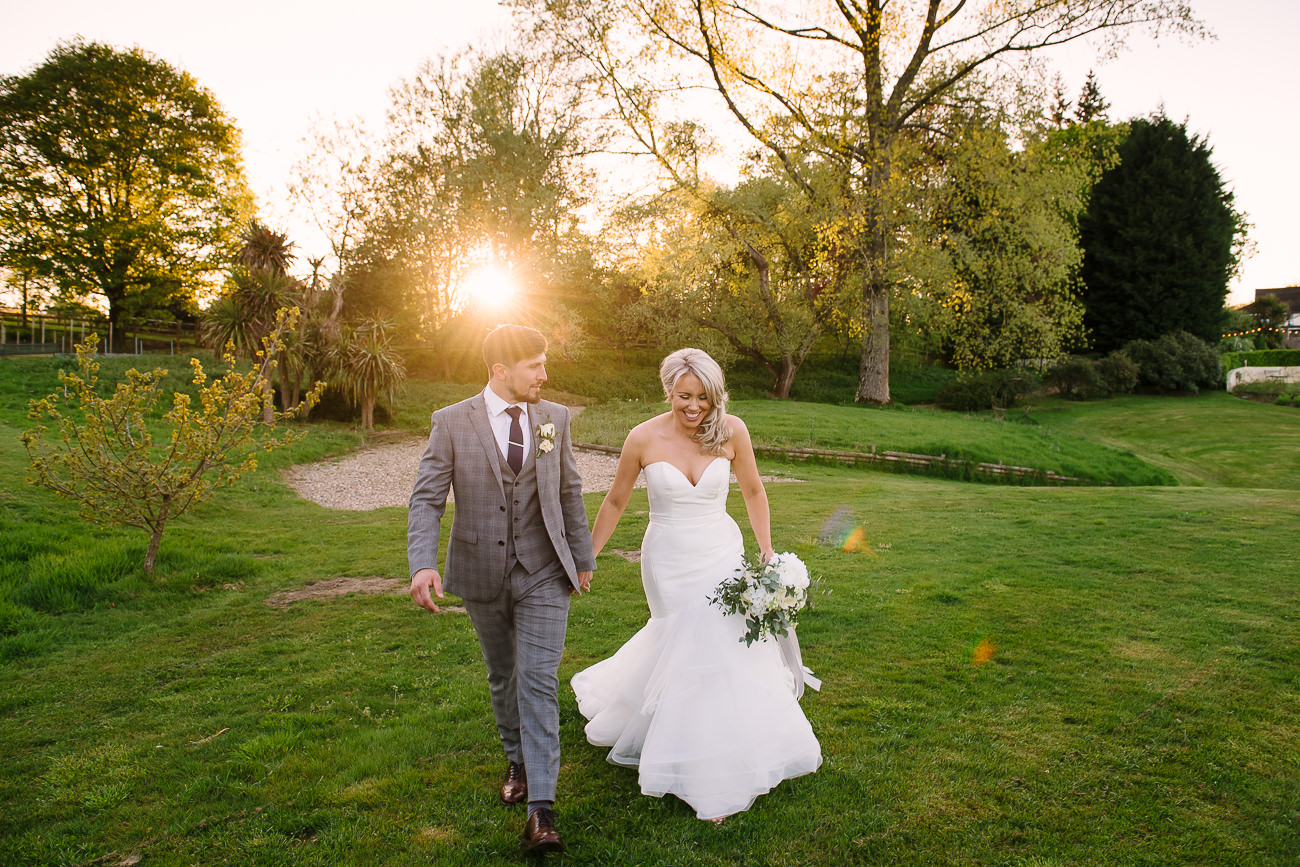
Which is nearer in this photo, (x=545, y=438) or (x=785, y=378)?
(x=545, y=438)

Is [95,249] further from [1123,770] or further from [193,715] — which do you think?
[1123,770]

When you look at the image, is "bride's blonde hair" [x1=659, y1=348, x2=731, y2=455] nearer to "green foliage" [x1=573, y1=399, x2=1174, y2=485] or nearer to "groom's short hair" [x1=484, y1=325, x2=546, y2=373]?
"groom's short hair" [x1=484, y1=325, x2=546, y2=373]

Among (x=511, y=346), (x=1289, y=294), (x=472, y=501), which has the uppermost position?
(x=1289, y=294)

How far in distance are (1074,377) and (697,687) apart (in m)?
31.2

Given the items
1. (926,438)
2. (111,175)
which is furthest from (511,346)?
(111,175)

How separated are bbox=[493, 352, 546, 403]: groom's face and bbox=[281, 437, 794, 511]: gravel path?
28.7ft

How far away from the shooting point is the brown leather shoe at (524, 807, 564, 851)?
303 centimetres

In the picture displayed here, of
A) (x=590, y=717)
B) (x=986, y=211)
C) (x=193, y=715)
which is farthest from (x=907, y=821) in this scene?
(x=986, y=211)

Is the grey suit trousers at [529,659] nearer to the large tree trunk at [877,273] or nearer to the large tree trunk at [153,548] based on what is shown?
the large tree trunk at [153,548]

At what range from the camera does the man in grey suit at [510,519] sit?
328 cm

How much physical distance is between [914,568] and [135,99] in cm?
3813

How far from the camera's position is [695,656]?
3656 millimetres

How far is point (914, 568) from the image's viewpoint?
25.1ft

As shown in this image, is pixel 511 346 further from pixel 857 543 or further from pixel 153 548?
pixel 857 543
